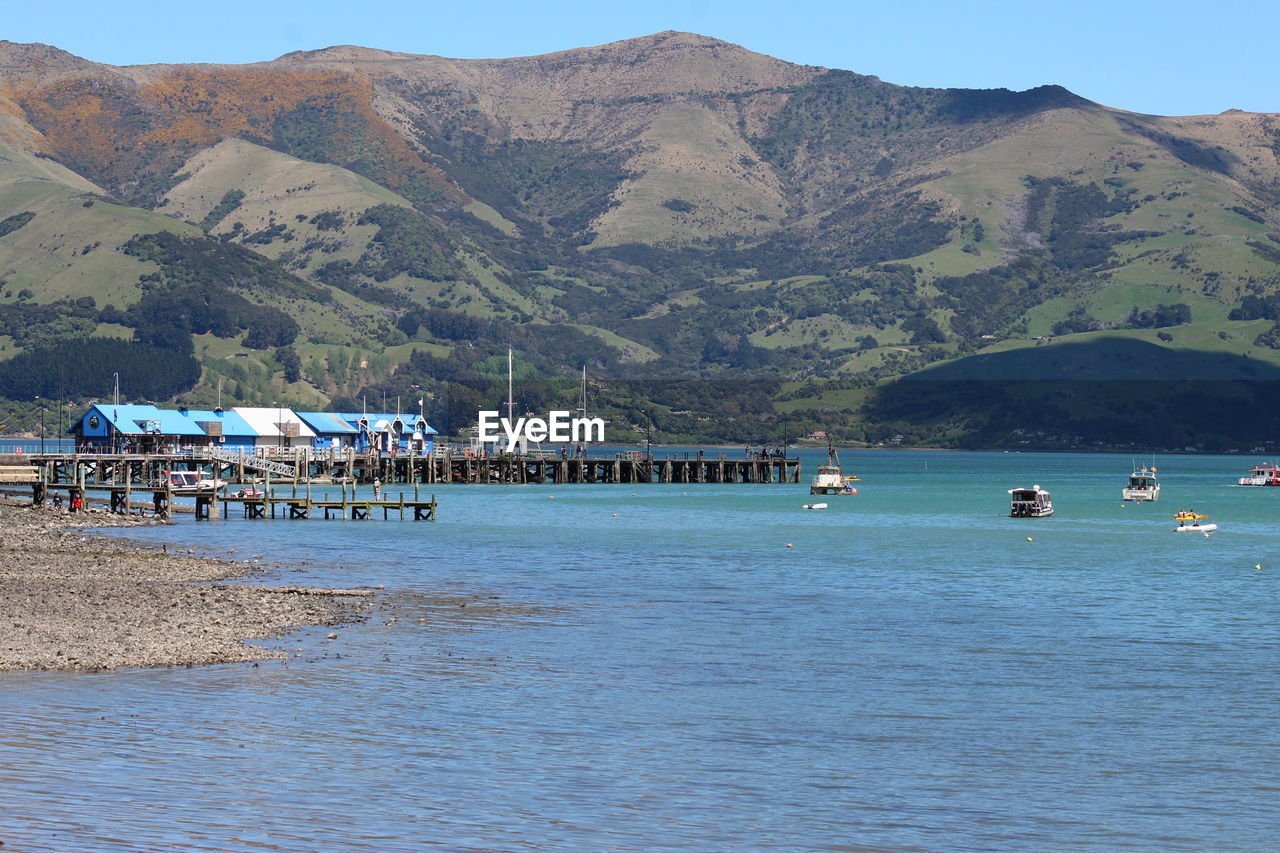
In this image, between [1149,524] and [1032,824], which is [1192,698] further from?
[1149,524]

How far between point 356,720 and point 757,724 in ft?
27.5

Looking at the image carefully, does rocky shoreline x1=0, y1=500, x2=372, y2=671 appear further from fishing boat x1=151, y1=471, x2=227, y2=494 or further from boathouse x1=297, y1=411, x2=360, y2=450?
boathouse x1=297, y1=411, x2=360, y2=450

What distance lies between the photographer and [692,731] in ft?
105

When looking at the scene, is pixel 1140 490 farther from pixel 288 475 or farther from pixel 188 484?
pixel 188 484

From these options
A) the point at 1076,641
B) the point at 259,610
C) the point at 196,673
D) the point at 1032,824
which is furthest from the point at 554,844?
the point at 1076,641

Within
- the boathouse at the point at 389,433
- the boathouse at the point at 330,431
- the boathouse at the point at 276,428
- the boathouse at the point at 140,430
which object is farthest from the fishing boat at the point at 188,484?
the boathouse at the point at 389,433

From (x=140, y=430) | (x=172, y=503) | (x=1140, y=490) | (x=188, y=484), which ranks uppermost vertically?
(x=140, y=430)

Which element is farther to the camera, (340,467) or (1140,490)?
(1140,490)

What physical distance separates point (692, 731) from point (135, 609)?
66.1ft

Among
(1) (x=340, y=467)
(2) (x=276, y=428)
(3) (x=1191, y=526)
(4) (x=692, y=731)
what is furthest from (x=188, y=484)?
(4) (x=692, y=731)

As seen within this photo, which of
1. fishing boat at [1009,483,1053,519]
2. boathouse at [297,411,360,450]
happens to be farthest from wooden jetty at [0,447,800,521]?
fishing boat at [1009,483,1053,519]

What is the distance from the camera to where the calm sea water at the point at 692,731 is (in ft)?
80.2

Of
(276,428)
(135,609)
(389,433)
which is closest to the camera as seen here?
(135,609)

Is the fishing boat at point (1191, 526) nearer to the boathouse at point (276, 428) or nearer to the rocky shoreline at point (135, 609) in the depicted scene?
the rocky shoreline at point (135, 609)
